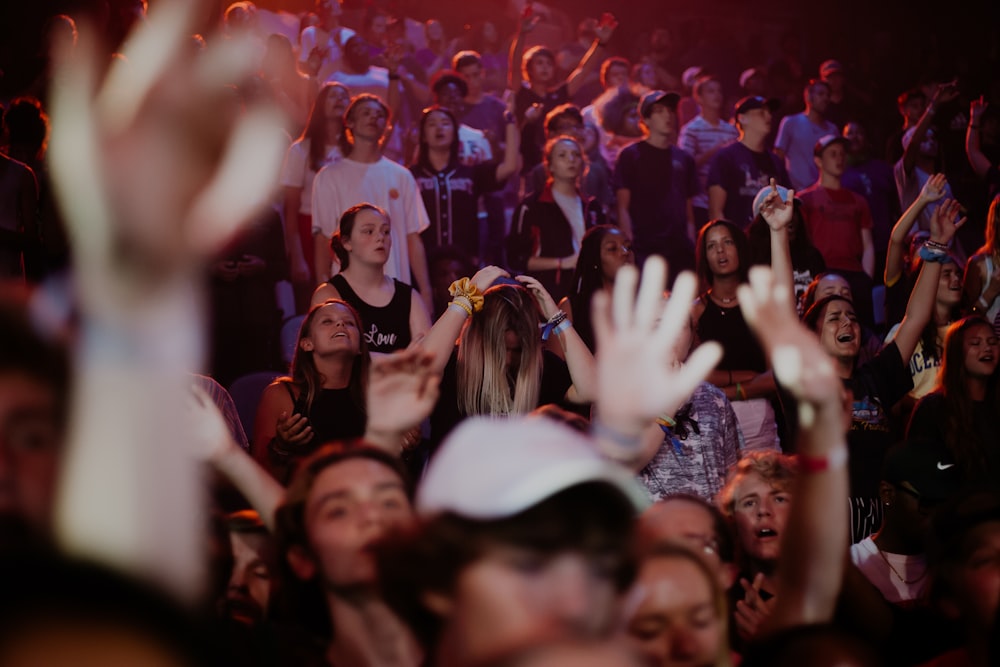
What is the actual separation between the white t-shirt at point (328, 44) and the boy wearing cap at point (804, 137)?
3789 mm

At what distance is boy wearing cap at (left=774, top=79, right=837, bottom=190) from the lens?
9.59 m

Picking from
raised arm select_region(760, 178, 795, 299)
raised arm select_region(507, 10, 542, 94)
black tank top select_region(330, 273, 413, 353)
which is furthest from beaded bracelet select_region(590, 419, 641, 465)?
raised arm select_region(507, 10, 542, 94)

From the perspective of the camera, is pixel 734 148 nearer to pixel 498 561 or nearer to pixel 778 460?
pixel 778 460

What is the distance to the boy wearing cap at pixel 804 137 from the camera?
31.4ft

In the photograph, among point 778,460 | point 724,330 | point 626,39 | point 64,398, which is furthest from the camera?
point 626,39

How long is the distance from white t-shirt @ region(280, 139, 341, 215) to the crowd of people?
0.09 ft

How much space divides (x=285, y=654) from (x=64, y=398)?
1.08 metres

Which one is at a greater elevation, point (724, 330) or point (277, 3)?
point (277, 3)

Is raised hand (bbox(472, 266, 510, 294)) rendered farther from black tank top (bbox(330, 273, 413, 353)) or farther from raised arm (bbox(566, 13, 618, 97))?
raised arm (bbox(566, 13, 618, 97))

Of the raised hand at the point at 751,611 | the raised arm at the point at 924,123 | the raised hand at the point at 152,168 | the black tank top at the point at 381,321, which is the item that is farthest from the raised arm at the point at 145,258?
the raised arm at the point at 924,123

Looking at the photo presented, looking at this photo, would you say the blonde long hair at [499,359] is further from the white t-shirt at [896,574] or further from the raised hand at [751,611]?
the raised hand at [751,611]

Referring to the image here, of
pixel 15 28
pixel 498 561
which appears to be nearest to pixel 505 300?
pixel 498 561

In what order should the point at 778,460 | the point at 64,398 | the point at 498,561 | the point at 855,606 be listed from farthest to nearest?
the point at 778,460
the point at 855,606
the point at 498,561
the point at 64,398

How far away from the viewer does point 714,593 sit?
244 cm
